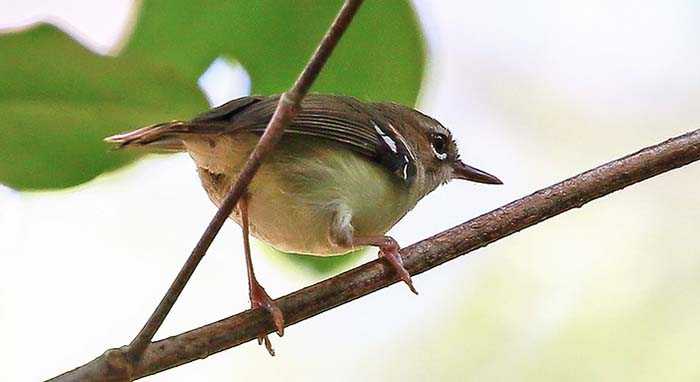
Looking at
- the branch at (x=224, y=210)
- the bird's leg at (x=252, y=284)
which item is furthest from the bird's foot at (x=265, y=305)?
the branch at (x=224, y=210)

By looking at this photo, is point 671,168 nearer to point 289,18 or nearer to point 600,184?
point 600,184

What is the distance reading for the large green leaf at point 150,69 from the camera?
2.00 m

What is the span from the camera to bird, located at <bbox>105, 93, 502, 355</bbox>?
81.5 inches

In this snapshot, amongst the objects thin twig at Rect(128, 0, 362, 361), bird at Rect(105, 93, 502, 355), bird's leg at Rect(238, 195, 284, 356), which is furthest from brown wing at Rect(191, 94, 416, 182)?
thin twig at Rect(128, 0, 362, 361)

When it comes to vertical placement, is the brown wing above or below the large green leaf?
below

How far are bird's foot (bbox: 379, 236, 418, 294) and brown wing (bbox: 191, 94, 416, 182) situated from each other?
11.6 inches

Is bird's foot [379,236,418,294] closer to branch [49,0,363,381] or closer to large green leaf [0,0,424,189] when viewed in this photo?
large green leaf [0,0,424,189]

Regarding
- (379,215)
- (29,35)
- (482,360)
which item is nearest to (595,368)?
(482,360)

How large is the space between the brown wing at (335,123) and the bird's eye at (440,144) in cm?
21

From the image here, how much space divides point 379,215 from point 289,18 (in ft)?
1.69

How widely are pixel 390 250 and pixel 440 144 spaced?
0.89 meters

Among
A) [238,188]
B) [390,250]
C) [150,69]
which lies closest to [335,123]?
[390,250]

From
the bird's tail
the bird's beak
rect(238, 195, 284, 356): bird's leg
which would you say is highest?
the bird's tail

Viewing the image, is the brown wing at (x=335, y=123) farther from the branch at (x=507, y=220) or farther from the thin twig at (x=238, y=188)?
the thin twig at (x=238, y=188)
